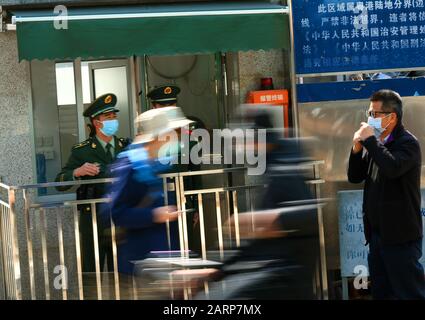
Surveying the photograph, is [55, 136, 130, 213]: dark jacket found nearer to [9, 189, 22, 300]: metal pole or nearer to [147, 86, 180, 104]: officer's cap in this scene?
[9, 189, 22, 300]: metal pole

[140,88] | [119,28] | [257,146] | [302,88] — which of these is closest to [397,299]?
[257,146]

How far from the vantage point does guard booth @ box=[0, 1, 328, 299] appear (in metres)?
7.45

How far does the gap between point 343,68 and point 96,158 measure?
2457mm

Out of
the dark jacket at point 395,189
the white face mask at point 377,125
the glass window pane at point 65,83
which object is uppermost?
the glass window pane at point 65,83

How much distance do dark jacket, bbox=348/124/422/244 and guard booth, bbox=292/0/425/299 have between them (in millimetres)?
1781

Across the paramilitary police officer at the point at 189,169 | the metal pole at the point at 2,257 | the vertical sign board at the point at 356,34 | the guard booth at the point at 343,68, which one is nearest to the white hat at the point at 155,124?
the paramilitary police officer at the point at 189,169

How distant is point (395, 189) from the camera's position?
6.25 metres

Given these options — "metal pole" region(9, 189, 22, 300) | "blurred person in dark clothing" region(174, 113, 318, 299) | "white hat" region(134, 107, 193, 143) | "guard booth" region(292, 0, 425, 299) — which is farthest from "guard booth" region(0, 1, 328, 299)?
"blurred person in dark clothing" region(174, 113, 318, 299)

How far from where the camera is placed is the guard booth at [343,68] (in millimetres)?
8164

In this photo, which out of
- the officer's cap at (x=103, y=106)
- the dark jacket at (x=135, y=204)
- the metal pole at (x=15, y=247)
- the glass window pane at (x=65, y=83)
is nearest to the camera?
the dark jacket at (x=135, y=204)

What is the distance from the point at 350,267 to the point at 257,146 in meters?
3.32

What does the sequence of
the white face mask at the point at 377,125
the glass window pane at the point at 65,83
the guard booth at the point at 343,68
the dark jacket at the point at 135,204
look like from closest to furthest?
the dark jacket at the point at 135,204
the white face mask at the point at 377,125
the guard booth at the point at 343,68
the glass window pane at the point at 65,83

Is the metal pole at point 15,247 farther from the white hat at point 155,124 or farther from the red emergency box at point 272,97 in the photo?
the red emergency box at point 272,97

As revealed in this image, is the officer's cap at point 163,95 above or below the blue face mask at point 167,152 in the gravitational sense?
above
